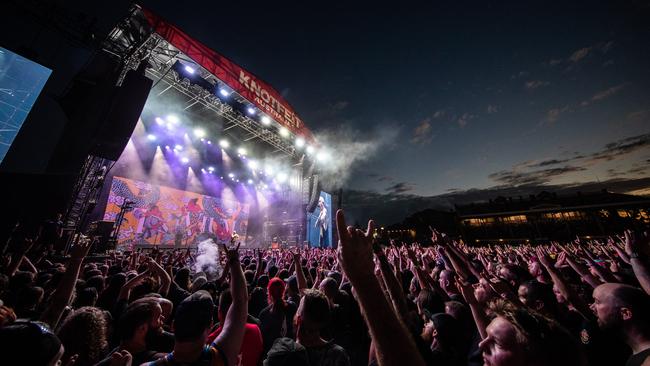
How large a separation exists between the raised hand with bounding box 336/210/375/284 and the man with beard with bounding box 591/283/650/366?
7.03ft

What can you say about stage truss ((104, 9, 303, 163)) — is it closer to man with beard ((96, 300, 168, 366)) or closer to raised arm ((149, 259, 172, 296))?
raised arm ((149, 259, 172, 296))

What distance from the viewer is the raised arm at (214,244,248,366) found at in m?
1.62

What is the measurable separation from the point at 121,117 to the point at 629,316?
464 inches

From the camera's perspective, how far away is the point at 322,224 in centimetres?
2536

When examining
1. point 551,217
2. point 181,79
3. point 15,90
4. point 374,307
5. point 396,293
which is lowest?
point 396,293

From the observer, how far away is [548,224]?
3419cm

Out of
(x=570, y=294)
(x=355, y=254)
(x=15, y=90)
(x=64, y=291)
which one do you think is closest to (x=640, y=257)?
(x=570, y=294)

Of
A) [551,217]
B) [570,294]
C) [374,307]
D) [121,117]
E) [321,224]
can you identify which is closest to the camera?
[374,307]

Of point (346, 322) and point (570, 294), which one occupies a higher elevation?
point (570, 294)

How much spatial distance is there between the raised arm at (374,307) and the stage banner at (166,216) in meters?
17.8

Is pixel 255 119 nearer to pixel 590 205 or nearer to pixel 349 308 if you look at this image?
pixel 349 308

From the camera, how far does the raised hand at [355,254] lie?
3.52ft

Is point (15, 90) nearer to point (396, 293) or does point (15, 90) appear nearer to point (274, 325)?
point (274, 325)

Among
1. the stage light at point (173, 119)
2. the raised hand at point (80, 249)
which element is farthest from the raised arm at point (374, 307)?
the stage light at point (173, 119)
